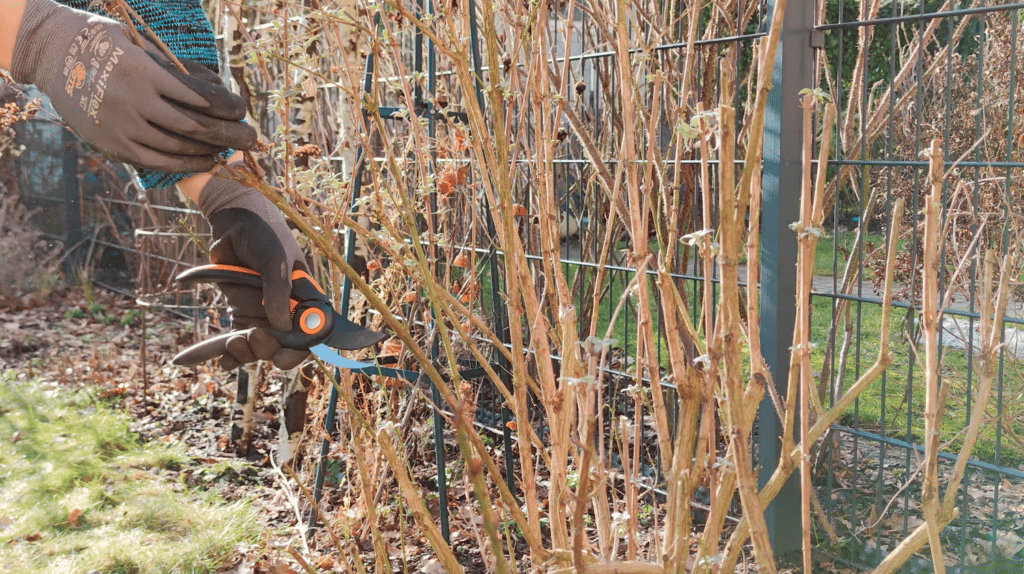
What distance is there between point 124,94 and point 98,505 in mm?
2899

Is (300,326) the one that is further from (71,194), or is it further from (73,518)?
(71,194)

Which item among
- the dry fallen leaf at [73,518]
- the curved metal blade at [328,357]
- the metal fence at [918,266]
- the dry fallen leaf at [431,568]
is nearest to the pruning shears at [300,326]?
the curved metal blade at [328,357]

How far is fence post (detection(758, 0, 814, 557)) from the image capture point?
9.27ft

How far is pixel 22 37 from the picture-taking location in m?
1.46

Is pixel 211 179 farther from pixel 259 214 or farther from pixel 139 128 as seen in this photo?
pixel 139 128

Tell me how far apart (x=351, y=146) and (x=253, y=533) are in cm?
173

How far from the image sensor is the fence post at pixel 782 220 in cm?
283

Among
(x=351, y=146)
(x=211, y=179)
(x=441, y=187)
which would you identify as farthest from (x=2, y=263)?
(x=211, y=179)

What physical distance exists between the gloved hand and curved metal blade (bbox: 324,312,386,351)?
0.52 m

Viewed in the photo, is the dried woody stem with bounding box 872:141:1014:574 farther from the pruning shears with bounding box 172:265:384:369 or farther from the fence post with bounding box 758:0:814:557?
the fence post with bounding box 758:0:814:557

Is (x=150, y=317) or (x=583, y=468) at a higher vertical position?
(x=583, y=468)

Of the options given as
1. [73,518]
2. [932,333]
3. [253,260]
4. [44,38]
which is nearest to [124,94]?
[44,38]

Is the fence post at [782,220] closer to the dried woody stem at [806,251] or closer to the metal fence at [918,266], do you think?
the metal fence at [918,266]

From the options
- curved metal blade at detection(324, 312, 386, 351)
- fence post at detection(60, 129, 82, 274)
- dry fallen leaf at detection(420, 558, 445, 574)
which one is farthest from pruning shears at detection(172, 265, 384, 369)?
fence post at detection(60, 129, 82, 274)
